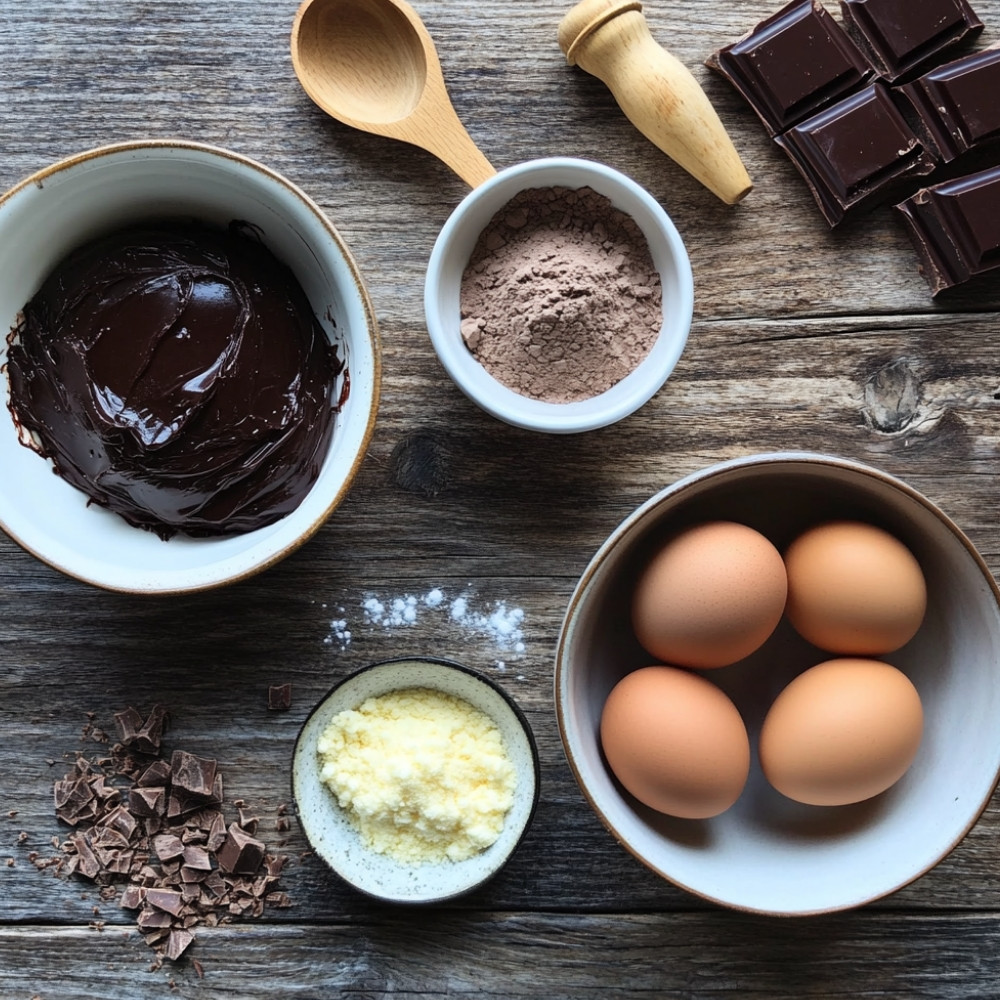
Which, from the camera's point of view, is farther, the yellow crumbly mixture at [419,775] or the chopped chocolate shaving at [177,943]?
the chopped chocolate shaving at [177,943]

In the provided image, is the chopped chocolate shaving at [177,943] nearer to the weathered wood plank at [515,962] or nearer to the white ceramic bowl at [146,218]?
the weathered wood plank at [515,962]

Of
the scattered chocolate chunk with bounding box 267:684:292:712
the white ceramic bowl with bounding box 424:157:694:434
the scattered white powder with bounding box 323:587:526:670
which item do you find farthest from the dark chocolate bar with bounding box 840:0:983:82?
the scattered chocolate chunk with bounding box 267:684:292:712

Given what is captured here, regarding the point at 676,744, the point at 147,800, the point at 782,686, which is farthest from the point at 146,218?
the point at 782,686

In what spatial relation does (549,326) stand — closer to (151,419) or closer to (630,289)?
(630,289)

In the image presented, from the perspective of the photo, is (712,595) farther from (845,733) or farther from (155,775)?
(155,775)

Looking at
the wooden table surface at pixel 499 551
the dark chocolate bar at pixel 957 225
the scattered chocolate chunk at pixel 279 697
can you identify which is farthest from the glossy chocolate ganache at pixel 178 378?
the dark chocolate bar at pixel 957 225
